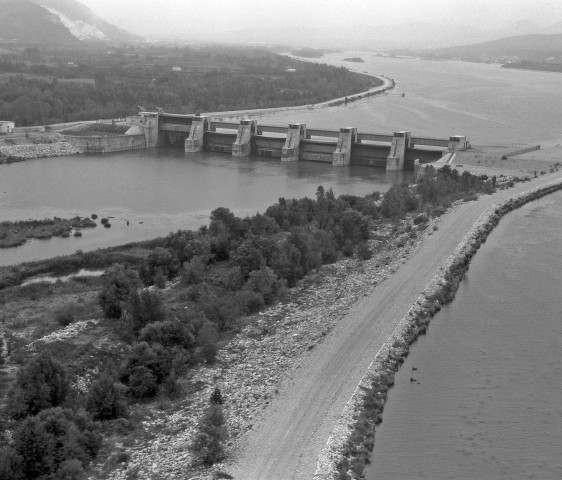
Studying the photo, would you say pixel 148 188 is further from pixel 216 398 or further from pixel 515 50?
pixel 515 50

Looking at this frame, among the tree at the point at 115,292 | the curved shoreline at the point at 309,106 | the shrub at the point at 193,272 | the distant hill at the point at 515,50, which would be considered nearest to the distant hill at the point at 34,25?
the curved shoreline at the point at 309,106

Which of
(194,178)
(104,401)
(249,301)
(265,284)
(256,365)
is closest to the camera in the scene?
(104,401)

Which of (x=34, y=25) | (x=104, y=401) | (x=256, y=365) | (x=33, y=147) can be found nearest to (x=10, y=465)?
(x=104, y=401)

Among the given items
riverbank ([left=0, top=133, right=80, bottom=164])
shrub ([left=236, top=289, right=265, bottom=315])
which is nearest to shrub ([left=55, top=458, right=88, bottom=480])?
shrub ([left=236, top=289, right=265, bottom=315])

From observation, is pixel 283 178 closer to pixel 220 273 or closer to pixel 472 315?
pixel 220 273

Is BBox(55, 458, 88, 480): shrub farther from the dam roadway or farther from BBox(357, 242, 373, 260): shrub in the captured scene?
BBox(357, 242, 373, 260): shrub

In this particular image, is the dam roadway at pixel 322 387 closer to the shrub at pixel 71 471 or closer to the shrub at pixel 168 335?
the shrub at pixel 71 471
